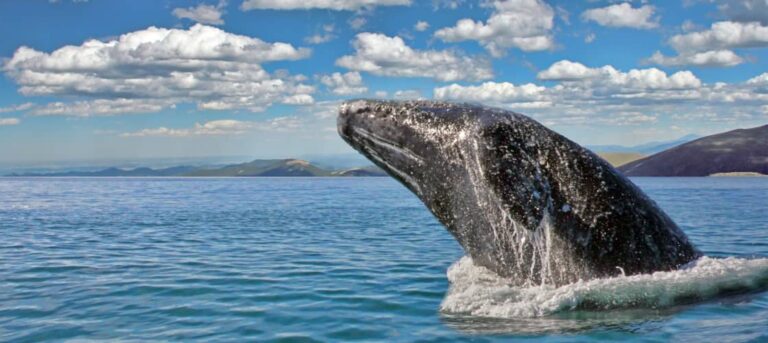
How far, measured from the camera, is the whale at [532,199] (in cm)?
932

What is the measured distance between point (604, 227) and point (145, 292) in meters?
8.17

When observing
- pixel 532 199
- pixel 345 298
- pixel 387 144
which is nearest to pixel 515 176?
pixel 532 199

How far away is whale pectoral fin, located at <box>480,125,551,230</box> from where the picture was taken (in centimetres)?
924

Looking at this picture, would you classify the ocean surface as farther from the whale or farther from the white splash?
the whale

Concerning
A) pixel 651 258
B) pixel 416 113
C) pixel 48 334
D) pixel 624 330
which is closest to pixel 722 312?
pixel 651 258

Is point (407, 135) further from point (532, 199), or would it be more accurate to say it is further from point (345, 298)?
point (345, 298)

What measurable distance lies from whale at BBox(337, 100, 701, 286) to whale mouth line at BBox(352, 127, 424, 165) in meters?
0.03

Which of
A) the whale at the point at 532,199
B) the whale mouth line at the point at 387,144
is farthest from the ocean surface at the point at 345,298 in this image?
the whale mouth line at the point at 387,144

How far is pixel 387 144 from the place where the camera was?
10.6 m

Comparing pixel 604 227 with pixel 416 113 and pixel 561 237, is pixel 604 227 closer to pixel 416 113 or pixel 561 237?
pixel 561 237

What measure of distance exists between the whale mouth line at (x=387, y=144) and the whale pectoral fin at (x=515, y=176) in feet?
4.40

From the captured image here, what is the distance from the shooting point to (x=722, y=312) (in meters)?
9.38

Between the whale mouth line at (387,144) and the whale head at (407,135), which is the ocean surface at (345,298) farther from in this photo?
the whale mouth line at (387,144)

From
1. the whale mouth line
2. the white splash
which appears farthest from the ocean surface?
the whale mouth line
